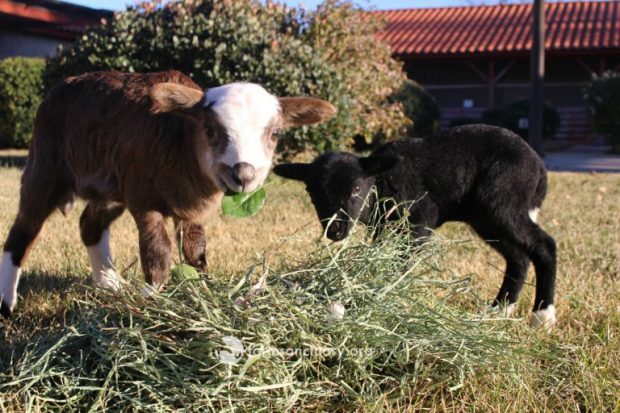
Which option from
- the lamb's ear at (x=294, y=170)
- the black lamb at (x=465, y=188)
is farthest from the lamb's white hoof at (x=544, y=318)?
the lamb's ear at (x=294, y=170)

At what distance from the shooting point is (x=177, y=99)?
12.0ft

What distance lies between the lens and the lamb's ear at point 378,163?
423 centimetres

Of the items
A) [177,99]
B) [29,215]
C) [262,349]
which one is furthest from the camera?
[29,215]

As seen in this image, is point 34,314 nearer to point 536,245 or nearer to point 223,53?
point 536,245

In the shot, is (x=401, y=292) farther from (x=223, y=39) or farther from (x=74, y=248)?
(x=223, y=39)

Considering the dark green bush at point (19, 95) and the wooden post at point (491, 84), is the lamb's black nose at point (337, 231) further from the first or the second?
the wooden post at point (491, 84)

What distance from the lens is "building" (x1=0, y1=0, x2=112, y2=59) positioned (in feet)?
60.2

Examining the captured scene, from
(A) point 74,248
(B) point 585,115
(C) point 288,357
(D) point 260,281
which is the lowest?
(B) point 585,115

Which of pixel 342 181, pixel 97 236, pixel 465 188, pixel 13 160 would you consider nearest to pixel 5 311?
pixel 97 236

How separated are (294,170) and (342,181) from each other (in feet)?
1.12

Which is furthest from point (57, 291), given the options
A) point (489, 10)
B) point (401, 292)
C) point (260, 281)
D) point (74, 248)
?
point (489, 10)

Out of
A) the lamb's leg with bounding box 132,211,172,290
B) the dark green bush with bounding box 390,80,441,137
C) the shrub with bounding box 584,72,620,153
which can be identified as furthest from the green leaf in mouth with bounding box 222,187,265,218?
the shrub with bounding box 584,72,620,153

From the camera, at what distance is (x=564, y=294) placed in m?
4.20

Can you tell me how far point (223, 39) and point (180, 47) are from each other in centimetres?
62
